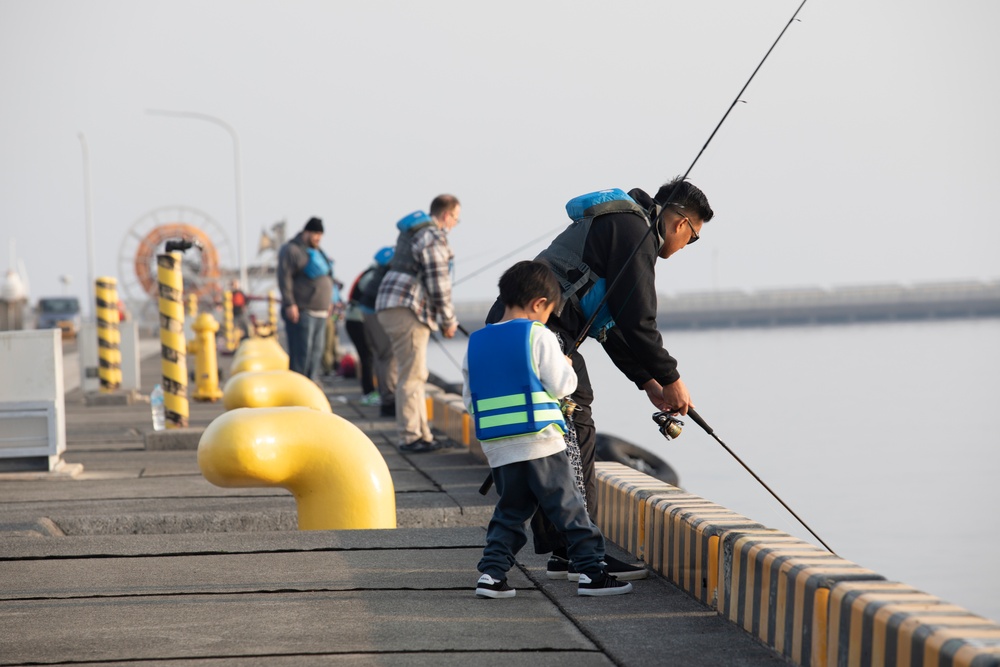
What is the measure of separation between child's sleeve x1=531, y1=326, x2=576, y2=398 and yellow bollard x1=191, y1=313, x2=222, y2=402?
12.8 metres

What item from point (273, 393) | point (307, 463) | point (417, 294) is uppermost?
point (417, 294)

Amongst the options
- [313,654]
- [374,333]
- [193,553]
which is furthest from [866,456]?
[313,654]

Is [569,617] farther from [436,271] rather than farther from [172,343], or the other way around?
[172,343]

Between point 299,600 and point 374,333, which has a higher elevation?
point 374,333

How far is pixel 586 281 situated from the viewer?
592 cm

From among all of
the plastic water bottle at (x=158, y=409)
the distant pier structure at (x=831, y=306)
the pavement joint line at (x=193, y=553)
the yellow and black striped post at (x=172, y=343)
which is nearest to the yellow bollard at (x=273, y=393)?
the yellow and black striped post at (x=172, y=343)

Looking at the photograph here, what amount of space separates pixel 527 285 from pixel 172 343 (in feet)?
26.7

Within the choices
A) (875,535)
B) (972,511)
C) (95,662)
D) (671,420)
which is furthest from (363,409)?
(95,662)

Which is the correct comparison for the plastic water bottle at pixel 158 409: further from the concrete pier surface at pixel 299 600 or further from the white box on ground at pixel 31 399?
the concrete pier surface at pixel 299 600

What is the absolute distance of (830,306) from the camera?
137m

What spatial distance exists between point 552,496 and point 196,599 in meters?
1.49

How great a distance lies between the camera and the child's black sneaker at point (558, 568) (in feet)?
19.6

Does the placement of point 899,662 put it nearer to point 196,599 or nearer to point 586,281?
point 586,281

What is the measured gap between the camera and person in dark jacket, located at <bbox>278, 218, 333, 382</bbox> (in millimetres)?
Answer: 15242
